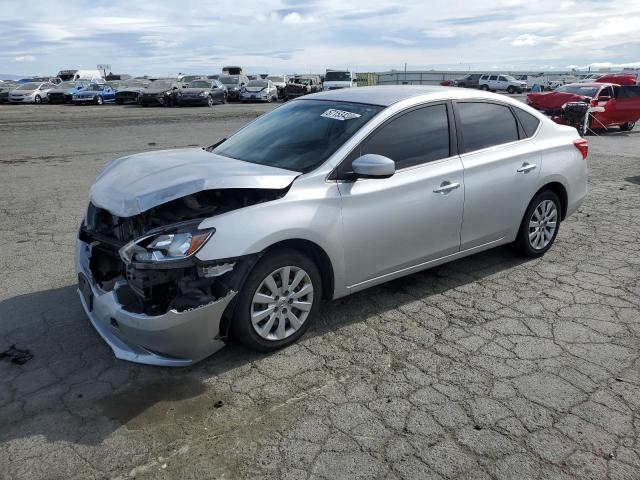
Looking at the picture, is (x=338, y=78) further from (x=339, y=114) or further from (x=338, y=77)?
(x=339, y=114)

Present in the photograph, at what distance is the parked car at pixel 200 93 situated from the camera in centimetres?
2942

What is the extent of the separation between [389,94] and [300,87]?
98.1 ft

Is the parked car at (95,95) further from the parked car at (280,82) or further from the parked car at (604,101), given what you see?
the parked car at (604,101)

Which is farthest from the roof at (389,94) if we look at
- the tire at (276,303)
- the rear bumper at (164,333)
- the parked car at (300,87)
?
the parked car at (300,87)

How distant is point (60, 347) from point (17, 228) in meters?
3.37

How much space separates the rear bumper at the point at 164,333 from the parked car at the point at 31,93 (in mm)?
34938

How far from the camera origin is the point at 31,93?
109 feet

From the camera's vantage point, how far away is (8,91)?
3397 cm

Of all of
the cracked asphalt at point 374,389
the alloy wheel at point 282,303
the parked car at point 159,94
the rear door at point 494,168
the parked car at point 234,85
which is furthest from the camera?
the parked car at point 234,85

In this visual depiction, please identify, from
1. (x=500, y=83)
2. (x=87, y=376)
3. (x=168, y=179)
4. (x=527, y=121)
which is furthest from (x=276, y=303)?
(x=500, y=83)

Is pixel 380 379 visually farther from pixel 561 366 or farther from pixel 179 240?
pixel 179 240

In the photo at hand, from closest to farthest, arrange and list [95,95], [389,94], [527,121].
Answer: [389,94]
[527,121]
[95,95]

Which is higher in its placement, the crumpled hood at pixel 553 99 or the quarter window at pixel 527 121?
the quarter window at pixel 527 121

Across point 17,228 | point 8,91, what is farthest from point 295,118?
point 8,91
